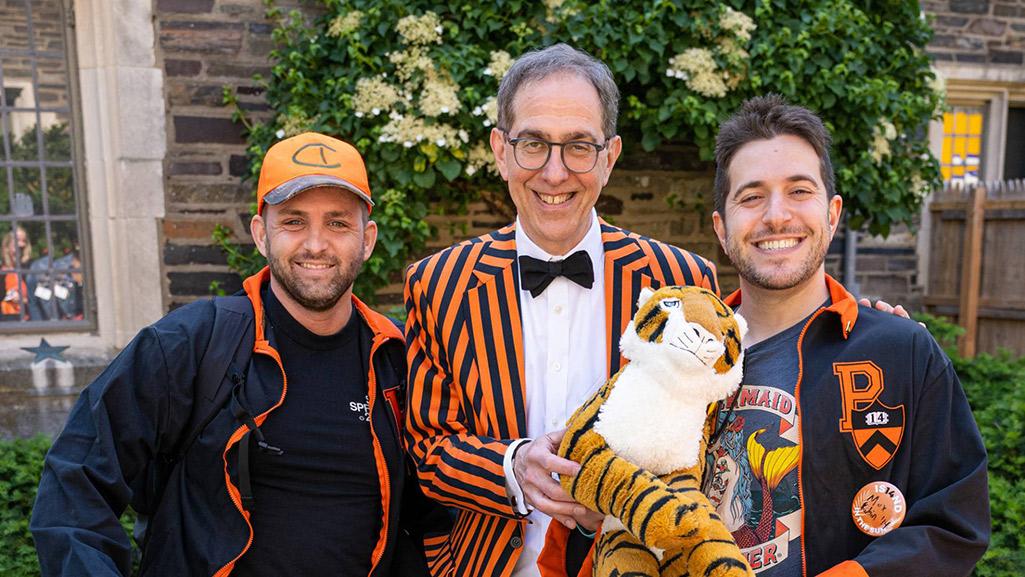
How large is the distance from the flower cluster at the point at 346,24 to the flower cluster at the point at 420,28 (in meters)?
0.29

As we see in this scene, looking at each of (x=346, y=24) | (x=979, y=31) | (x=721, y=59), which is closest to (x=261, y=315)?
(x=346, y=24)

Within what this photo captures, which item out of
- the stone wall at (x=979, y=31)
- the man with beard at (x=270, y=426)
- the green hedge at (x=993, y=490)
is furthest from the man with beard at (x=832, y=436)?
the stone wall at (x=979, y=31)

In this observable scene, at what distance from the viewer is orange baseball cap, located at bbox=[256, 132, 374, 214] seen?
2281 millimetres

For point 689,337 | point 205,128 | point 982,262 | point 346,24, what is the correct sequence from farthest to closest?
1. point 982,262
2. point 205,128
3. point 346,24
4. point 689,337

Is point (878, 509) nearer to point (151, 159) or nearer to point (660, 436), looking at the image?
point (660, 436)

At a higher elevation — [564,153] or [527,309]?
[564,153]

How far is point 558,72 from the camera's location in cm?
203

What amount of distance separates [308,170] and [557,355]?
1.00 metres

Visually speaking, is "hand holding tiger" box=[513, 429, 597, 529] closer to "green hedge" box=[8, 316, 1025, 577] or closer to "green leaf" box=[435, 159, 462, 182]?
"green hedge" box=[8, 316, 1025, 577]

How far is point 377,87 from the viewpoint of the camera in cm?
473

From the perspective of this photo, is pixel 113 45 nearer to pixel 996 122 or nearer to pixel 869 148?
pixel 869 148

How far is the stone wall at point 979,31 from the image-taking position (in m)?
7.18

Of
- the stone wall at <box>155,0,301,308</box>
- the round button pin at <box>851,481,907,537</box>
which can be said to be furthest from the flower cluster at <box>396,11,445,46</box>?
the round button pin at <box>851,481,907,537</box>

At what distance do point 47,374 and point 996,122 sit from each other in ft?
29.8
